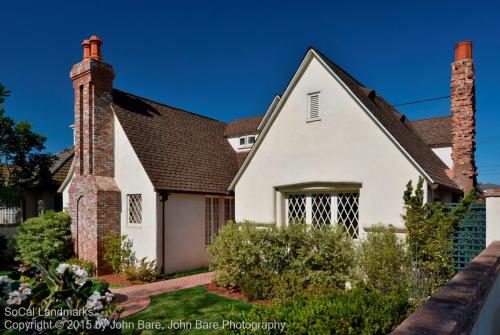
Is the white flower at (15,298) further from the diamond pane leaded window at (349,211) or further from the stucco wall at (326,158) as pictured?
the diamond pane leaded window at (349,211)

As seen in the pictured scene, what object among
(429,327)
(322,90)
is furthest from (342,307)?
(322,90)

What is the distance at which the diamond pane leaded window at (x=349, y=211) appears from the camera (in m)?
11.0

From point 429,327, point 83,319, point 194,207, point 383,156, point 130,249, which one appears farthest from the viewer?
point 194,207

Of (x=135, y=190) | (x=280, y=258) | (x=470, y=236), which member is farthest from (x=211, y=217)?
(x=470, y=236)

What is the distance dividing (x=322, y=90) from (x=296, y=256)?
562cm

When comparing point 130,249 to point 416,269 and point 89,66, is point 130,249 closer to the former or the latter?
point 89,66

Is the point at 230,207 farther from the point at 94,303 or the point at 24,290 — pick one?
the point at 24,290

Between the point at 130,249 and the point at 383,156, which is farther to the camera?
the point at 130,249

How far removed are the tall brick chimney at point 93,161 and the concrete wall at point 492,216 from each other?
1316 centimetres

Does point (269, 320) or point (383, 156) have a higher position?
point (383, 156)

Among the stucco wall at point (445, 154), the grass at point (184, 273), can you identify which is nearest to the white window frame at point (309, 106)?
the stucco wall at point (445, 154)

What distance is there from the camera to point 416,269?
898cm

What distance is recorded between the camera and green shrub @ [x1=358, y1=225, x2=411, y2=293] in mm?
8961

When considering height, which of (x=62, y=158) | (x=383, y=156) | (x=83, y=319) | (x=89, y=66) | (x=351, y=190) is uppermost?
(x=89, y=66)
